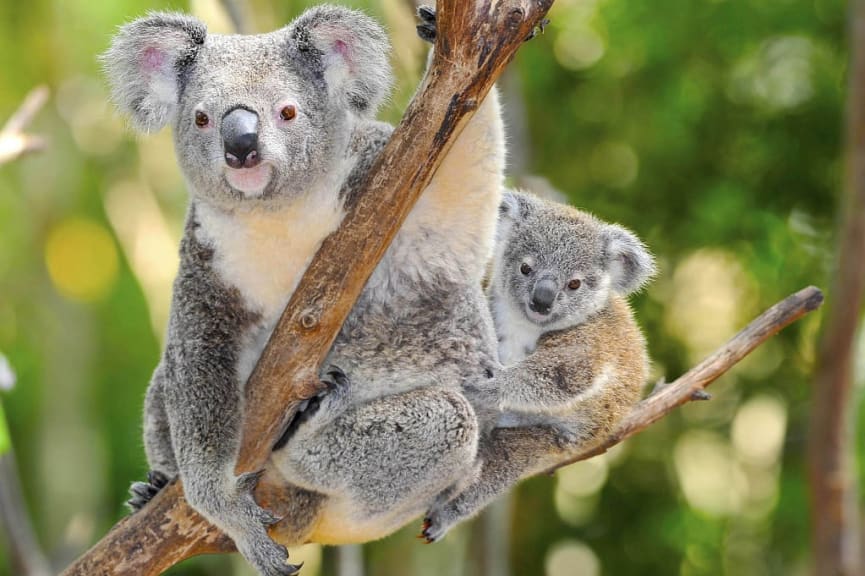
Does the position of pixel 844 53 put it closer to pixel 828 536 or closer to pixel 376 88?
pixel 828 536

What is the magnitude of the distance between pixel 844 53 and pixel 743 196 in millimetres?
1229

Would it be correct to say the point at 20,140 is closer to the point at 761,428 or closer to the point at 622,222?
the point at 622,222

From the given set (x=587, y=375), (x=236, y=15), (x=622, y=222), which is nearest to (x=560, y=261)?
(x=587, y=375)

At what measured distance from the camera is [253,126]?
2627mm

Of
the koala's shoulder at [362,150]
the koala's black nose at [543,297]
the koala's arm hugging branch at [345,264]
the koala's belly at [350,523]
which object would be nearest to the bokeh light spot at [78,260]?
the koala's arm hugging branch at [345,264]

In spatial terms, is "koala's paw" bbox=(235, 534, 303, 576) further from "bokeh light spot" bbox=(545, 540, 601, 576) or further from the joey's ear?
"bokeh light spot" bbox=(545, 540, 601, 576)

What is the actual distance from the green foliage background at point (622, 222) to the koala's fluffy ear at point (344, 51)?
2713 millimetres

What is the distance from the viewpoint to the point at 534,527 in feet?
30.8

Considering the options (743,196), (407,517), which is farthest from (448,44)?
(743,196)

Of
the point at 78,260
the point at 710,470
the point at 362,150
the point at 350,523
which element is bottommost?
the point at 710,470

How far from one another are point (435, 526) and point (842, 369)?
11.1 ft

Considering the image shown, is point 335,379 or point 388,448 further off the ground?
point 335,379

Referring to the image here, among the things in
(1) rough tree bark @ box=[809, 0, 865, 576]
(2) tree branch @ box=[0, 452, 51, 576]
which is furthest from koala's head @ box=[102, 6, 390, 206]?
(1) rough tree bark @ box=[809, 0, 865, 576]

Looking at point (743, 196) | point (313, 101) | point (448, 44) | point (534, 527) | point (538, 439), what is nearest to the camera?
point (448, 44)
